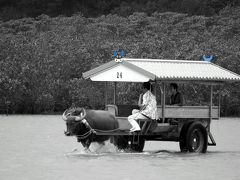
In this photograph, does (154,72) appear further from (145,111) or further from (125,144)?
(125,144)

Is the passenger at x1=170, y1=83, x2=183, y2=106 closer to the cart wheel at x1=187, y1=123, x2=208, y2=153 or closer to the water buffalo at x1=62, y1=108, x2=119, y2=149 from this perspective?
the cart wheel at x1=187, y1=123, x2=208, y2=153

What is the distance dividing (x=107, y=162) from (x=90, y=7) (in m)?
76.9

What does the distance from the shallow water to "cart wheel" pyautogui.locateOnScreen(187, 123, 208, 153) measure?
25cm

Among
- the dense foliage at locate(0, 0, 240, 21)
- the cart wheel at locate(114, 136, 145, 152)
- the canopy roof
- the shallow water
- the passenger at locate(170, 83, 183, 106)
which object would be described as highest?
the dense foliage at locate(0, 0, 240, 21)

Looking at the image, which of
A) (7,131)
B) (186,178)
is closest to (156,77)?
(186,178)

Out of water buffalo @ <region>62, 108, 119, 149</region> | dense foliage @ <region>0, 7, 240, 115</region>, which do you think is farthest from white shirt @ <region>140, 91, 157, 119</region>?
dense foliage @ <region>0, 7, 240, 115</region>

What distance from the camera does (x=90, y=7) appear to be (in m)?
94.8

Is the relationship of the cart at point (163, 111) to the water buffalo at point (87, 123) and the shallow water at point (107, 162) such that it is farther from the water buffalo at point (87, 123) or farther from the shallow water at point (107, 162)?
the shallow water at point (107, 162)

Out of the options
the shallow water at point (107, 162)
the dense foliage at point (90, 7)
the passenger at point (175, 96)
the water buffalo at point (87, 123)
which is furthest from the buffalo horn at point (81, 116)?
the dense foliage at point (90, 7)

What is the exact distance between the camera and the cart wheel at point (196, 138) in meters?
20.6

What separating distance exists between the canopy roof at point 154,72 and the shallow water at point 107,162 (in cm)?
166

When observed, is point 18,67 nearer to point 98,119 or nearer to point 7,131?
point 7,131

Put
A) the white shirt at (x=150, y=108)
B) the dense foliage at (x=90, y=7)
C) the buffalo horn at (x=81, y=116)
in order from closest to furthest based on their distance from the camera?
the buffalo horn at (x=81, y=116) → the white shirt at (x=150, y=108) → the dense foliage at (x=90, y=7)

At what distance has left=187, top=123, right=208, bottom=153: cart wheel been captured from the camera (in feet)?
67.7
